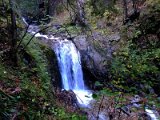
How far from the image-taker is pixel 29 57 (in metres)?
8.74

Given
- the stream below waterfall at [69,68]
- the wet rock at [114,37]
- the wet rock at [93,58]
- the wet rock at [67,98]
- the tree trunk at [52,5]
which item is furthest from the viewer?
the wet rock at [114,37]

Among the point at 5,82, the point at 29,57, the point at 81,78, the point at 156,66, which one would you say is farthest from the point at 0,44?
the point at 156,66

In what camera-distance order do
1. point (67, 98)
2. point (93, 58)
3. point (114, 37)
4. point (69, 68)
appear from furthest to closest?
point (114, 37), point (93, 58), point (69, 68), point (67, 98)

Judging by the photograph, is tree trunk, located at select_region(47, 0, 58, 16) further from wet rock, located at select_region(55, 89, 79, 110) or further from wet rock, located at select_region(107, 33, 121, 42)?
wet rock, located at select_region(107, 33, 121, 42)

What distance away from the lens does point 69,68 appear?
47.0ft

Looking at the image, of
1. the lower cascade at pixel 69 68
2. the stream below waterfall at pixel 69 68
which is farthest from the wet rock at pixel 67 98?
the lower cascade at pixel 69 68

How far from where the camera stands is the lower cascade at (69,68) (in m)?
13.7

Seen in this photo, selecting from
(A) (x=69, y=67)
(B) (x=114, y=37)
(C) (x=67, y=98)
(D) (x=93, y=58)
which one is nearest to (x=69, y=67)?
(A) (x=69, y=67)

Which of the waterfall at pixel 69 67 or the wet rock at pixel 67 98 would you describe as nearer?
the wet rock at pixel 67 98

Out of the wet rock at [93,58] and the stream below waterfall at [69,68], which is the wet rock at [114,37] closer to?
the wet rock at [93,58]

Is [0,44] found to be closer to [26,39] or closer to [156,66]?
[26,39]

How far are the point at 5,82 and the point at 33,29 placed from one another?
1206 cm

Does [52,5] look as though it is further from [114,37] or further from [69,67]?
[114,37]

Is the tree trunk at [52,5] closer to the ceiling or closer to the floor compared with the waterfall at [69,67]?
closer to the ceiling
